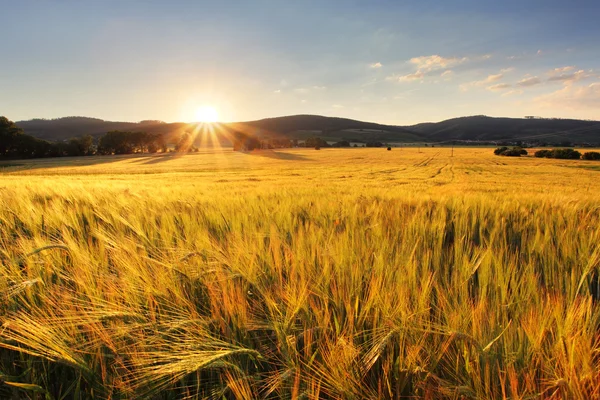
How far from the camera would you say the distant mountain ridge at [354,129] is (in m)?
114

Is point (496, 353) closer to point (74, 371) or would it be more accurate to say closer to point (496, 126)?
point (74, 371)

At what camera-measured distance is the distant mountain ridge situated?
114m

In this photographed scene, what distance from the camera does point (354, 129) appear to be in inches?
5758

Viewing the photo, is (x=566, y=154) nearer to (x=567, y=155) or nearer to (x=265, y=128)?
(x=567, y=155)

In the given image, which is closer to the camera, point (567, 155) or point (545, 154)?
point (567, 155)

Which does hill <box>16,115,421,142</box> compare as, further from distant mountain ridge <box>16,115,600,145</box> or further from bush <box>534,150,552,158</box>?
bush <box>534,150,552,158</box>

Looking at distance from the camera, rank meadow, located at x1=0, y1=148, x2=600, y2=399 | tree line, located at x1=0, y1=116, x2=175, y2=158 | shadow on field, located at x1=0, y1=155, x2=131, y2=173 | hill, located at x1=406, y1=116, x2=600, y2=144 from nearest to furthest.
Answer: meadow, located at x1=0, y1=148, x2=600, y2=399 < shadow on field, located at x1=0, y1=155, x2=131, y2=173 < tree line, located at x1=0, y1=116, x2=175, y2=158 < hill, located at x1=406, y1=116, x2=600, y2=144

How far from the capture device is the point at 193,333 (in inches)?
45.2

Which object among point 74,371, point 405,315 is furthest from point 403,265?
point 74,371

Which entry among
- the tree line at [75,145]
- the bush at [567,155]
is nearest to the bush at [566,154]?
the bush at [567,155]

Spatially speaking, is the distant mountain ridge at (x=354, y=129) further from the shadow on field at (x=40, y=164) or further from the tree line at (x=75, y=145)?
the shadow on field at (x=40, y=164)

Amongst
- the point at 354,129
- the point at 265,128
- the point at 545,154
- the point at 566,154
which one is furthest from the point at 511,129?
the point at 566,154

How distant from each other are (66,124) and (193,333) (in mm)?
160132

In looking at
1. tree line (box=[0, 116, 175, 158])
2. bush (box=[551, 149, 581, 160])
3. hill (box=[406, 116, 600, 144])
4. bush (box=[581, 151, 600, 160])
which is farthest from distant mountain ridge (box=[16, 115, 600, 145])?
bush (box=[581, 151, 600, 160])
